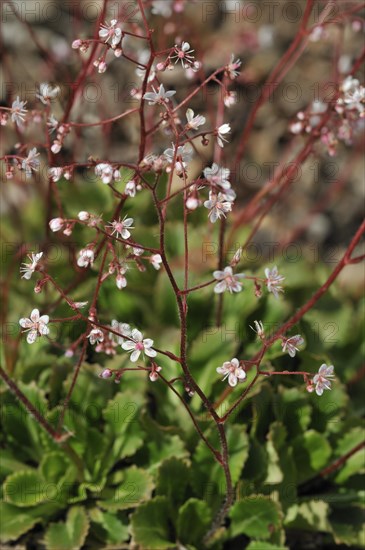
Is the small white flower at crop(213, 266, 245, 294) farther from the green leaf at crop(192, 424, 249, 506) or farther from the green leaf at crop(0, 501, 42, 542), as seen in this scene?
the green leaf at crop(0, 501, 42, 542)

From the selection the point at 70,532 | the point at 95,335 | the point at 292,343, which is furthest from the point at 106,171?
the point at 70,532

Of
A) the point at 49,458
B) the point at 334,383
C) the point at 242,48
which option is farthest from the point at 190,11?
the point at 49,458

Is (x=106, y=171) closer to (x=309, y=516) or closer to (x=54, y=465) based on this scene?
(x=54, y=465)

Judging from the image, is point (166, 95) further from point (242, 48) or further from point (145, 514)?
point (242, 48)

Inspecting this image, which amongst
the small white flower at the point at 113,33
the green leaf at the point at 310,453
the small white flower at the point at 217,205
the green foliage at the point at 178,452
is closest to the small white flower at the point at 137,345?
the small white flower at the point at 217,205

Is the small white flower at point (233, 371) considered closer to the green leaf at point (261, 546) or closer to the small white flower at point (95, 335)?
the small white flower at point (95, 335)

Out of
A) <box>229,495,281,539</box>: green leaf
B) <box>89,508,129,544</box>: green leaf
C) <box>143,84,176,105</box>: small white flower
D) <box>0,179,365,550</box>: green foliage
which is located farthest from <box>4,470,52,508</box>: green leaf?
<box>143,84,176,105</box>: small white flower
